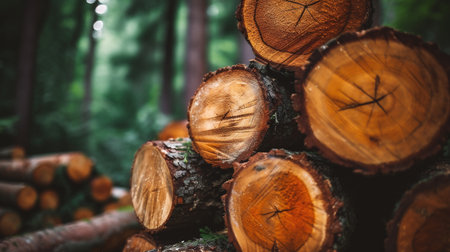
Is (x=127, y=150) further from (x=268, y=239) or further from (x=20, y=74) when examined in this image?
(x=268, y=239)

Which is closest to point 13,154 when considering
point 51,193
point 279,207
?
point 51,193

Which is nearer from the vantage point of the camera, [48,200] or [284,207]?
[284,207]

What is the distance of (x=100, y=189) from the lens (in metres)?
4.66

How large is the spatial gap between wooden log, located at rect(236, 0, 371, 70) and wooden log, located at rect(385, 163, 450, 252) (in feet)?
2.87

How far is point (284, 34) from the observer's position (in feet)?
5.88

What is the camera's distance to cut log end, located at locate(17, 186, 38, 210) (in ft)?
13.1

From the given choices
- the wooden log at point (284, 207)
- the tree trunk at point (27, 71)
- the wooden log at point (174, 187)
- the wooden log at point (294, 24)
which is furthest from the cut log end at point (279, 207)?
the tree trunk at point (27, 71)

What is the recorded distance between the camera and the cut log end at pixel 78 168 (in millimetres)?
4500

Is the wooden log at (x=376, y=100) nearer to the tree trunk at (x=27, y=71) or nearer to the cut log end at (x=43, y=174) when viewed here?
the cut log end at (x=43, y=174)

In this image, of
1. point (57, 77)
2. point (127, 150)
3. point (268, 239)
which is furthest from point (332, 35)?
point (57, 77)

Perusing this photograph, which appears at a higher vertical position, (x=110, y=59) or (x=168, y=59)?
(x=110, y=59)

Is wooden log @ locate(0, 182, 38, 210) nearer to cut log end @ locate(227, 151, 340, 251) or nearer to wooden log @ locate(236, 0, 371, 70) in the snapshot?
cut log end @ locate(227, 151, 340, 251)

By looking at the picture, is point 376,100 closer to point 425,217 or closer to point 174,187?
point 425,217

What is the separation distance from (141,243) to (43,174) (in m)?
2.96
